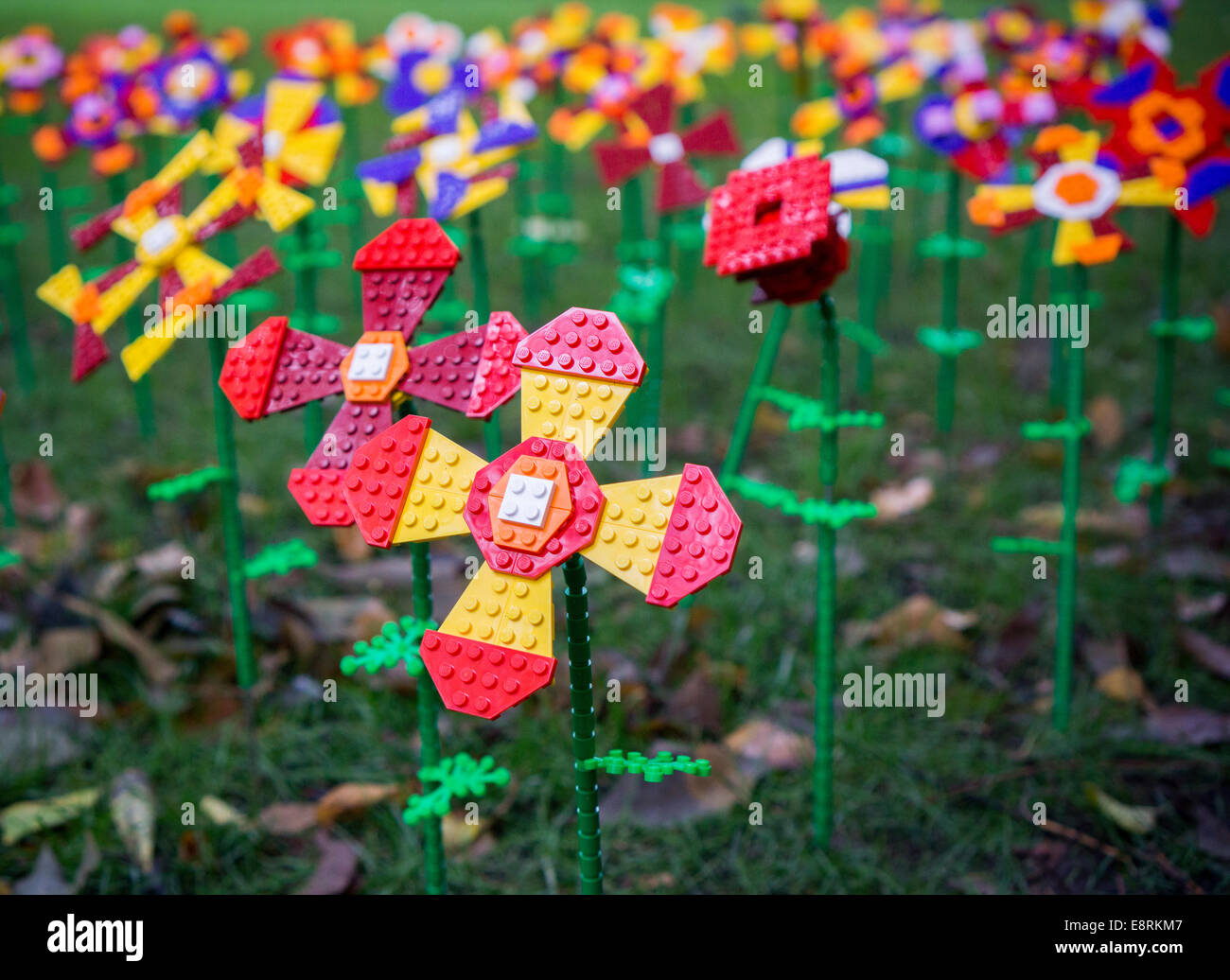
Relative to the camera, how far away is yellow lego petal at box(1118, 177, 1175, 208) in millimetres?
1955

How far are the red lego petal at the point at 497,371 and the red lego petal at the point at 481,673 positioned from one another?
0.26m

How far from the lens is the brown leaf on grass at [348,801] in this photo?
6.10ft

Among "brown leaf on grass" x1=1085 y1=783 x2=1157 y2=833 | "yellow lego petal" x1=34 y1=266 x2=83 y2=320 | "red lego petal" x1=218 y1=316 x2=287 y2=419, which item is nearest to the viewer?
"red lego petal" x1=218 y1=316 x2=287 y2=419

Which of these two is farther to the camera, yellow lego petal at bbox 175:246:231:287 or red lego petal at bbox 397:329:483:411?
yellow lego petal at bbox 175:246:231:287

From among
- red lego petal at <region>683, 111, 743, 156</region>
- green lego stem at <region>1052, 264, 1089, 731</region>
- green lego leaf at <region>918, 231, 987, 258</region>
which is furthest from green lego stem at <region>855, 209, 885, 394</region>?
green lego stem at <region>1052, 264, 1089, 731</region>

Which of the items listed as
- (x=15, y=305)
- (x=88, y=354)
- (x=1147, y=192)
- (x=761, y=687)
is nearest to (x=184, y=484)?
(x=88, y=354)

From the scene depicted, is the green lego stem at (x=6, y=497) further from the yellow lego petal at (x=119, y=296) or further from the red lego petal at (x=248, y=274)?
the red lego petal at (x=248, y=274)

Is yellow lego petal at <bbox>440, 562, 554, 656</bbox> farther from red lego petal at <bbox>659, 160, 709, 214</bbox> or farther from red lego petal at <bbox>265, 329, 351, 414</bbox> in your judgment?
red lego petal at <bbox>659, 160, 709, 214</bbox>

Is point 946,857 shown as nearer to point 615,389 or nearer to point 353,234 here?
point 615,389

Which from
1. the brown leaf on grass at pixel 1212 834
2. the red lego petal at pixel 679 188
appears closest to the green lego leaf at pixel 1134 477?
the brown leaf on grass at pixel 1212 834

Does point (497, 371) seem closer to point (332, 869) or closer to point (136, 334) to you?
point (332, 869)

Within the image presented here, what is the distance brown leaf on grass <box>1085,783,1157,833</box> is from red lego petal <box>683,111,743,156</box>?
5.32 feet

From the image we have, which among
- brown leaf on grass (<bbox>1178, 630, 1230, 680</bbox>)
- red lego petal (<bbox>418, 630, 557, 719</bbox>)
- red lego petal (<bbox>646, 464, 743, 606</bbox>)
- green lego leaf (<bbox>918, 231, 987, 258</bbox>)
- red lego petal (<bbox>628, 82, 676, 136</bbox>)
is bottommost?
brown leaf on grass (<bbox>1178, 630, 1230, 680</bbox>)

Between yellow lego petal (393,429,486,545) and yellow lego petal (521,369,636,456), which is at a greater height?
yellow lego petal (521,369,636,456)
